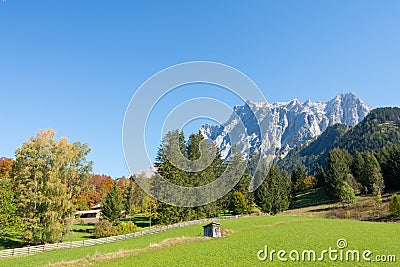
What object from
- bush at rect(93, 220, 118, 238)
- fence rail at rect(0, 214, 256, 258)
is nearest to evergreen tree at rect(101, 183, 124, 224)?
bush at rect(93, 220, 118, 238)

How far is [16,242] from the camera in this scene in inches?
1718

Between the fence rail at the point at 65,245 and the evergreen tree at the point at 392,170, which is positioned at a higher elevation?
the evergreen tree at the point at 392,170

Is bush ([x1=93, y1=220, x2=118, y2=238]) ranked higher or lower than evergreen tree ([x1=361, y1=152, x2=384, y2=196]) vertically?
lower

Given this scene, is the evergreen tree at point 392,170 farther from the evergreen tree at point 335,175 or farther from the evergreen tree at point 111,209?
the evergreen tree at point 111,209

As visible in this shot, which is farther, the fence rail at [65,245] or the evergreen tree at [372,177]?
the evergreen tree at [372,177]

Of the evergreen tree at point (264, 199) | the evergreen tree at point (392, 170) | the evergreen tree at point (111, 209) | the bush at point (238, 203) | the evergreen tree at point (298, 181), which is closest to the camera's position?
the evergreen tree at point (111, 209)

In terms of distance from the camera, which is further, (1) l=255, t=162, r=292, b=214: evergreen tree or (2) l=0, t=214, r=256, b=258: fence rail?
(1) l=255, t=162, r=292, b=214: evergreen tree

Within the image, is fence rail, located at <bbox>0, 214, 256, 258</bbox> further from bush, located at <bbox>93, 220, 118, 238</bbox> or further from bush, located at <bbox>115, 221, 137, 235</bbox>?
bush, located at <bbox>93, 220, 118, 238</bbox>

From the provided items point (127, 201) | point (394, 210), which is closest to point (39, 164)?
point (127, 201)

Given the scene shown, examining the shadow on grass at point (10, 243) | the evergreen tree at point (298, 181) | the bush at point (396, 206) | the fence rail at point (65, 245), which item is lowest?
the shadow on grass at point (10, 243)

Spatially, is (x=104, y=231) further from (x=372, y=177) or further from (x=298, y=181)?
(x=298, y=181)

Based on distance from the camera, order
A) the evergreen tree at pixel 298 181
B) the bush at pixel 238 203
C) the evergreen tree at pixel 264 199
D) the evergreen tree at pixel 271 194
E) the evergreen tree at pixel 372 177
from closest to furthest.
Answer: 1. the bush at pixel 238 203
2. the evergreen tree at pixel 264 199
3. the evergreen tree at pixel 271 194
4. the evergreen tree at pixel 372 177
5. the evergreen tree at pixel 298 181

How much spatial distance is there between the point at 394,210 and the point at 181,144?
4134 cm

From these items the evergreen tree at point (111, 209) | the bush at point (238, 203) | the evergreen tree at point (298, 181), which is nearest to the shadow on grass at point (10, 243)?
the evergreen tree at point (111, 209)
